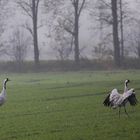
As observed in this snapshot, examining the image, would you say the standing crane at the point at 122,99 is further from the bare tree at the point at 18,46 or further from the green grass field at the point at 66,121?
the bare tree at the point at 18,46

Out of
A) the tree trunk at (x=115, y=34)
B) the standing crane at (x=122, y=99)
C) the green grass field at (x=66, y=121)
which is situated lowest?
the green grass field at (x=66, y=121)

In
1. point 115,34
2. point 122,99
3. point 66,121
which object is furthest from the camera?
point 115,34

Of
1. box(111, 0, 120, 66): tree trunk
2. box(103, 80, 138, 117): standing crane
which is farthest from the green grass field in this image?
box(111, 0, 120, 66): tree trunk

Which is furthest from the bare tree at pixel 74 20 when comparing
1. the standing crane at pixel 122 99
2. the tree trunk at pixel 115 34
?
the standing crane at pixel 122 99

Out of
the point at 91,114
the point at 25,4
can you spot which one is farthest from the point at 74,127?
the point at 25,4

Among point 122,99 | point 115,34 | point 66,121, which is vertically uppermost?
point 115,34

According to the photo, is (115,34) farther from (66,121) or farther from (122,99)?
(66,121)

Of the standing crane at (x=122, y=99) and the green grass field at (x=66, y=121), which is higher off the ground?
the standing crane at (x=122, y=99)

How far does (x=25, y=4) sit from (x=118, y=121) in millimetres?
58488

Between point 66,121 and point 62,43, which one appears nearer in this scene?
point 66,121

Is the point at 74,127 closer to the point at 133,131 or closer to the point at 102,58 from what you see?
the point at 133,131

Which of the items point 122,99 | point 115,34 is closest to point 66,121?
point 122,99

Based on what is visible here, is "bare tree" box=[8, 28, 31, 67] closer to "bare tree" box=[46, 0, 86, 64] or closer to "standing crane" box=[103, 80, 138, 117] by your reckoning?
"bare tree" box=[46, 0, 86, 64]

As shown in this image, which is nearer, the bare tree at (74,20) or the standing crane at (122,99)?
the standing crane at (122,99)
